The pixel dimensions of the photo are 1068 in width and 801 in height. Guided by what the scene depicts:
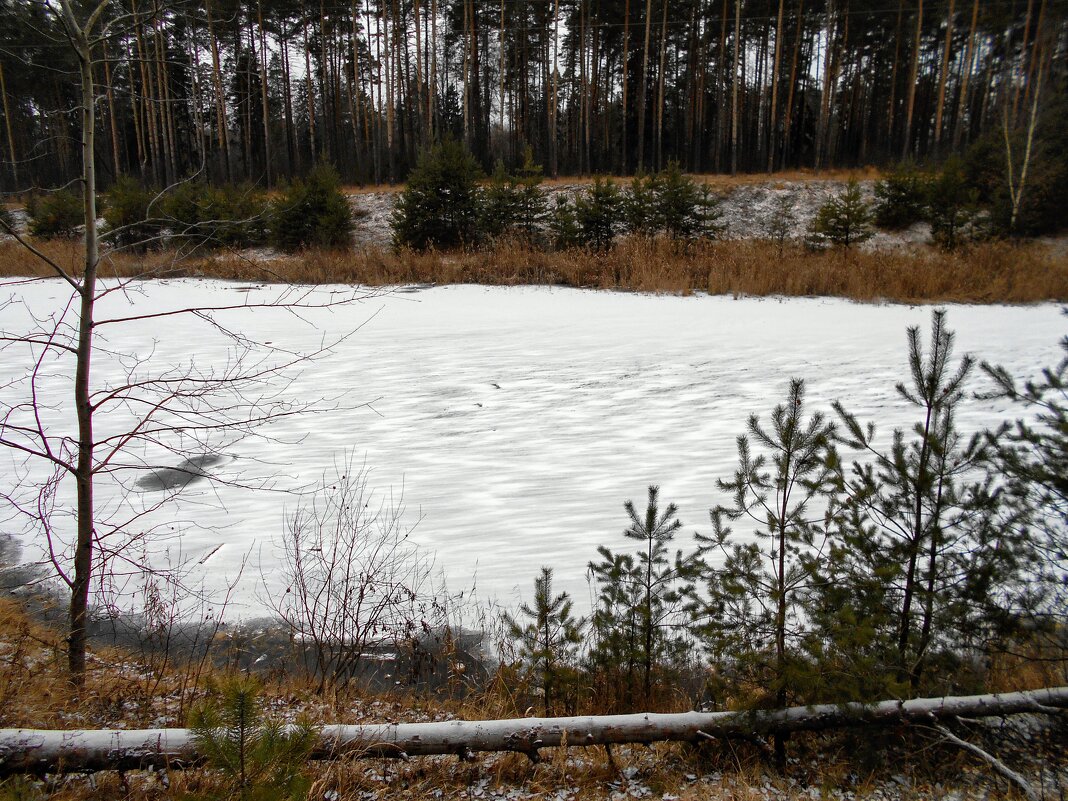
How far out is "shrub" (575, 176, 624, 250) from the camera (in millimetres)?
14877

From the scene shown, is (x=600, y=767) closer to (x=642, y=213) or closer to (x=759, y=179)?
(x=642, y=213)

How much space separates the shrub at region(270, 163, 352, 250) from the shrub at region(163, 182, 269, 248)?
34.1 inches

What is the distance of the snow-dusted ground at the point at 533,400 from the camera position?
440cm

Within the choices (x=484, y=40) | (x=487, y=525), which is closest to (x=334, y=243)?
(x=487, y=525)

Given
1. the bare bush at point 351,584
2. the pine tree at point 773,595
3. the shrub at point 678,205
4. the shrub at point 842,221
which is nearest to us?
the pine tree at point 773,595

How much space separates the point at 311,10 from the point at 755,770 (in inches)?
1428

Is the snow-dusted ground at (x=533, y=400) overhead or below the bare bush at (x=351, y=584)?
overhead

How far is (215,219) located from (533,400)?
378cm

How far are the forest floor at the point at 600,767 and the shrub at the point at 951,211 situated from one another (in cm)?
1523

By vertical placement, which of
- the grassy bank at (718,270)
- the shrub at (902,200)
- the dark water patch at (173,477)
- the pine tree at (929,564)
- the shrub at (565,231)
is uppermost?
the shrub at (902,200)

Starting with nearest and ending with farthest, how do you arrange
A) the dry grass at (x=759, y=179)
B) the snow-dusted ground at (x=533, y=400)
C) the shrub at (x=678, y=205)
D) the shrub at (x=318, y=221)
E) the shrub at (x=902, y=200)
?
the snow-dusted ground at (x=533, y=400) < the shrub at (x=678, y=205) < the shrub at (x=902, y=200) < the shrub at (x=318, y=221) < the dry grass at (x=759, y=179)

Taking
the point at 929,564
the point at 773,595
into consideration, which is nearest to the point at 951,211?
the point at 929,564

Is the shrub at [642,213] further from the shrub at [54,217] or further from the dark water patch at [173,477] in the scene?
the shrub at [54,217]

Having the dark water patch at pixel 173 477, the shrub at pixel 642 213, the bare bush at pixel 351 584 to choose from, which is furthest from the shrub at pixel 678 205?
the bare bush at pixel 351 584
